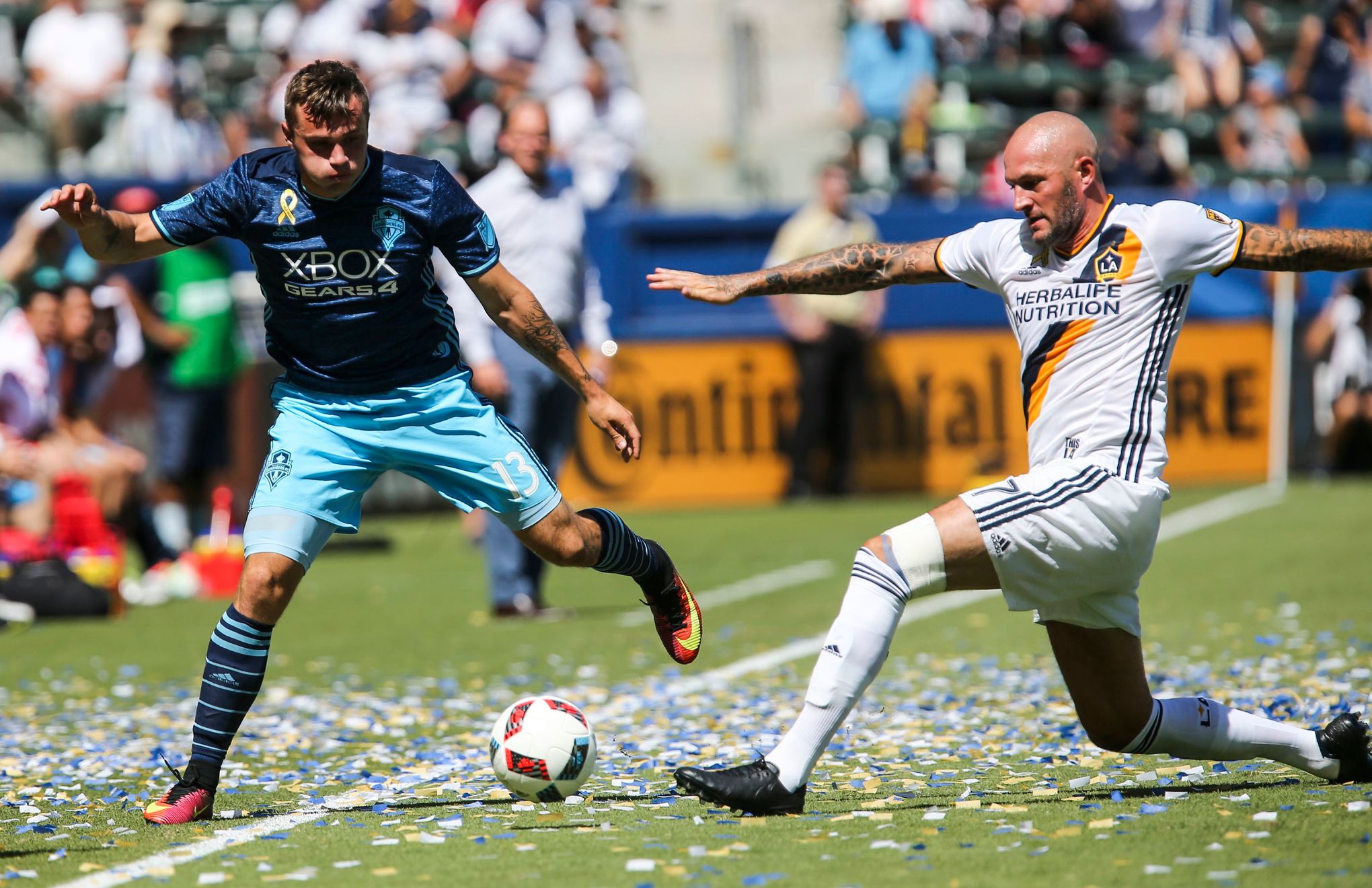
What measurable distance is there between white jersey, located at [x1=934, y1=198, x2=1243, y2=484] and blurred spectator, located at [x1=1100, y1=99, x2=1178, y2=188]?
41.0ft

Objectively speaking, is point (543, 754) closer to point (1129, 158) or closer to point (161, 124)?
point (1129, 158)

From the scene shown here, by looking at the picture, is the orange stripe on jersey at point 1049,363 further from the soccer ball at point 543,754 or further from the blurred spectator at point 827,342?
the blurred spectator at point 827,342

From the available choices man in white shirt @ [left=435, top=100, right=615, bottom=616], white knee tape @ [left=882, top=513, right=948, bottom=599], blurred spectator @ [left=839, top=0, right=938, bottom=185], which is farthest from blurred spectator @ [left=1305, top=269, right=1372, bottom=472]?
white knee tape @ [left=882, top=513, right=948, bottom=599]

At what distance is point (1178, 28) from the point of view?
19.9m

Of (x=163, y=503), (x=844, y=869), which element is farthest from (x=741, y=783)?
(x=163, y=503)

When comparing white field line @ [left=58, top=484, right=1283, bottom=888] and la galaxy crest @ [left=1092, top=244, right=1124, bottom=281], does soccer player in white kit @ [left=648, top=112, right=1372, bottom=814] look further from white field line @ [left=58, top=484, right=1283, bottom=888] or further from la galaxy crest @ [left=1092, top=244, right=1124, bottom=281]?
white field line @ [left=58, top=484, right=1283, bottom=888]

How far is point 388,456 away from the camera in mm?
5824

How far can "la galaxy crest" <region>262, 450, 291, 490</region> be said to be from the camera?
5672mm

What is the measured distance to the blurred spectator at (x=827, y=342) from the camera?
1627cm

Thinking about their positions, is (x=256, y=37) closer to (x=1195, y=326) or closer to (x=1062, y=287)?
(x=1195, y=326)

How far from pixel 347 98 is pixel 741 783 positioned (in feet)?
7.54

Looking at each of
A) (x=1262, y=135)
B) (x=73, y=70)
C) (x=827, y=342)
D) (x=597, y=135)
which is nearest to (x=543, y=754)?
(x=827, y=342)

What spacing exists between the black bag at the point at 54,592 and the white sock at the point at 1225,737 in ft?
25.2

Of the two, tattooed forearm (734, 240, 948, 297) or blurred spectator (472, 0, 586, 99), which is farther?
blurred spectator (472, 0, 586, 99)
